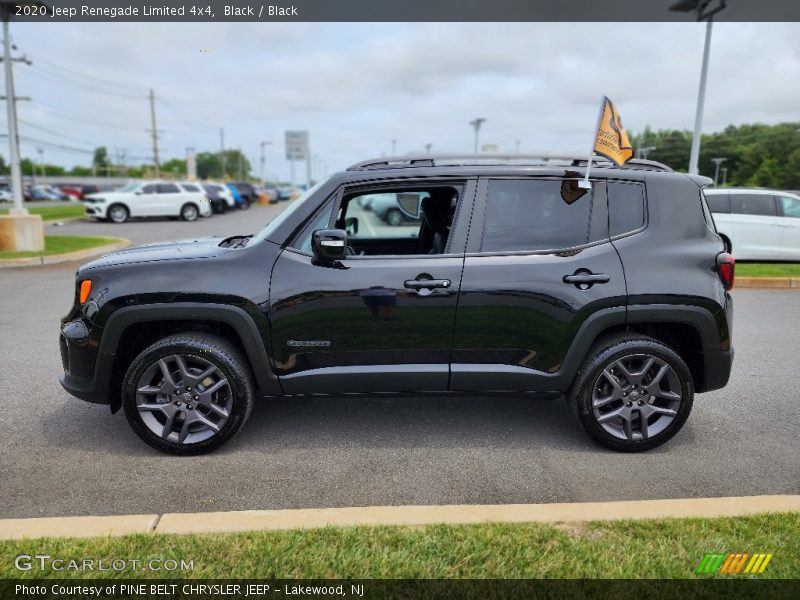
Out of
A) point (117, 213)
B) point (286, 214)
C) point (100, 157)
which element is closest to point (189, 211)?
point (117, 213)

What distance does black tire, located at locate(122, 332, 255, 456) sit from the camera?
131 inches

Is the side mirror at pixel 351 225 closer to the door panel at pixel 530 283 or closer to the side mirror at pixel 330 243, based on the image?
the side mirror at pixel 330 243

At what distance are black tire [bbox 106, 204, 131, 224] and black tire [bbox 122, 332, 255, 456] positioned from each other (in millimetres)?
22723

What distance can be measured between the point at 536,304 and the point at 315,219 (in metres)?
1.46

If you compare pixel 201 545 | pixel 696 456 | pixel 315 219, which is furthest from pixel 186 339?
pixel 696 456

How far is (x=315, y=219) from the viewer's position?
346 cm

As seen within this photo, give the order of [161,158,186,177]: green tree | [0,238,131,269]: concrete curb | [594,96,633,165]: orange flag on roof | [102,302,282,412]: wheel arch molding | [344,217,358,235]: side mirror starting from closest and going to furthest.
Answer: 1. [102,302,282,412]: wheel arch molding
2. [594,96,633,165]: orange flag on roof
3. [344,217,358,235]: side mirror
4. [0,238,131,269]: concrete curb
5. [161,158,186,177]: green tree

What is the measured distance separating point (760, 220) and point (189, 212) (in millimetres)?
21454

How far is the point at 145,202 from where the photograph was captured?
78.0ft

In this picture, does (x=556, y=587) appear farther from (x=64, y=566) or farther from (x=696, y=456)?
(x=64, y=566)

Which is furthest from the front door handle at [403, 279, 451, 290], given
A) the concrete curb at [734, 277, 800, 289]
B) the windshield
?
the concrete curb at [734, 277, 800, 289]

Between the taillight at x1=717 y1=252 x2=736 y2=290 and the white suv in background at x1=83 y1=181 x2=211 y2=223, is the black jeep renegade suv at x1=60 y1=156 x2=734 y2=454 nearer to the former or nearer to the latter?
the taillight at x1=717 y1=252 x2=736 y2=290

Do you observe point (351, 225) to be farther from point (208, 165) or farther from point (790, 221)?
point (208, 165)

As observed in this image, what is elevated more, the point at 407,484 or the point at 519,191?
the point at 519,191
